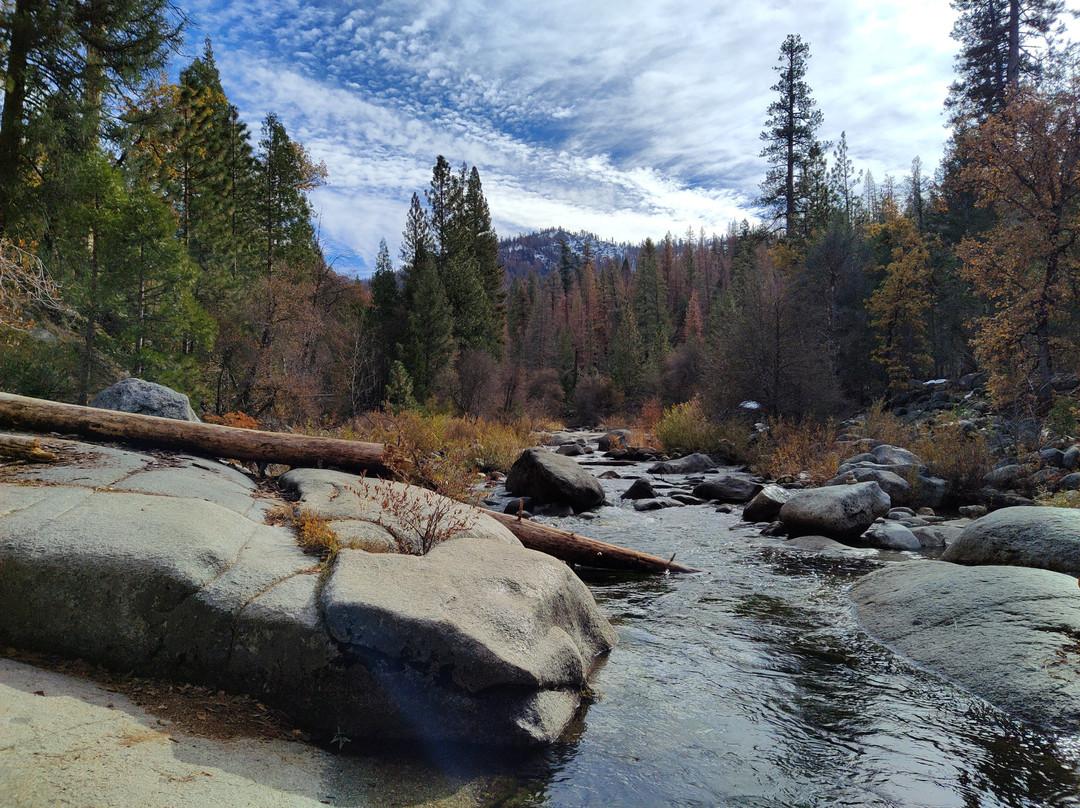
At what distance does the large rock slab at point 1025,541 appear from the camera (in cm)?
589

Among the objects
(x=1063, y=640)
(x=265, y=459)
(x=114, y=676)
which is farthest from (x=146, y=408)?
(x=1063, y=640)

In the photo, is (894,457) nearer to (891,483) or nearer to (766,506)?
(891,483)

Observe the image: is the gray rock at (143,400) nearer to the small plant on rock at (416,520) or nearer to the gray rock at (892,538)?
the small plant on rock at (416,520)

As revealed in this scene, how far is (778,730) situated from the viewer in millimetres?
3875

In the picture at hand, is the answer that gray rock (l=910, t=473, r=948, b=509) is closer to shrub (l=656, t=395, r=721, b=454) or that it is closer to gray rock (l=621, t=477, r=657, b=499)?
gray rock (l=621, t=477, r=657, b=499)

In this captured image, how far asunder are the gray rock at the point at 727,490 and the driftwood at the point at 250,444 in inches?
222

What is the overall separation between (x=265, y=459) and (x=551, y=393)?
137ft

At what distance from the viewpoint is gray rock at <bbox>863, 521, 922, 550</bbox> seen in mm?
8695

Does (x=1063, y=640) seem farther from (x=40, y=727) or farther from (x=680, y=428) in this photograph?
(x=680, y=428)

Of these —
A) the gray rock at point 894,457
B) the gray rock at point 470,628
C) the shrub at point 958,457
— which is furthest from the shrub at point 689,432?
the gray rock at point 470,628

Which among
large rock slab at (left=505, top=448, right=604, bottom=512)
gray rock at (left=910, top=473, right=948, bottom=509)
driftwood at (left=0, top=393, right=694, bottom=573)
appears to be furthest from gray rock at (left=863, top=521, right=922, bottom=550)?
large rock slab at (left=505, top=448, right=604, bottom=512)

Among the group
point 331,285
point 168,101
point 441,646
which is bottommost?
point 441,646

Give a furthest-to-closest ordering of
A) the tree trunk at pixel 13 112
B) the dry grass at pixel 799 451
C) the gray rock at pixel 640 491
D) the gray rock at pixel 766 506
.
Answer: the dry grass at pixel 799 451
the gray rock at pixel 640 491
the tree trunk at pixel 13 112
the gray rock at pixel 766 506

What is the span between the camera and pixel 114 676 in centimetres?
328
